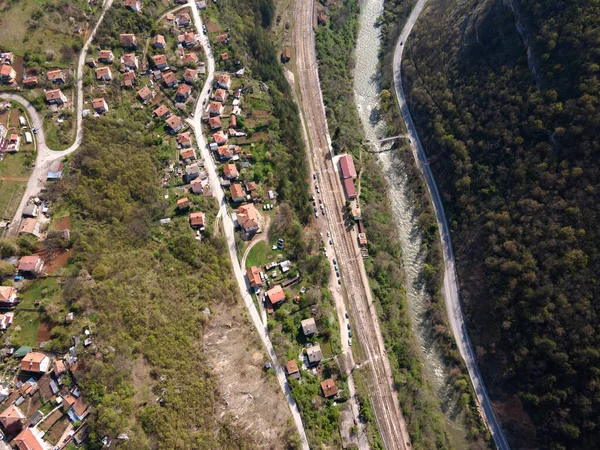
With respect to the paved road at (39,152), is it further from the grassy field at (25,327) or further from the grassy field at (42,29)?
the grassy field at (25,327)

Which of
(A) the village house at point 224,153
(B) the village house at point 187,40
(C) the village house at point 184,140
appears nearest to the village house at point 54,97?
(C) the village house at point 184,140

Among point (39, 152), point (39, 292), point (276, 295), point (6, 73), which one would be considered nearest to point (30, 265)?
point (39, 292)

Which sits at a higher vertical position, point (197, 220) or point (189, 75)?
point (189, 75)

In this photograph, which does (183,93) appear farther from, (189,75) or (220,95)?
(220,95)

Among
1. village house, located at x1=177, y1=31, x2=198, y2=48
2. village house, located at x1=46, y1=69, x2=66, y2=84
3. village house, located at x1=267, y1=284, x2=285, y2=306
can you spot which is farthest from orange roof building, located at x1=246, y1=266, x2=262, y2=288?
village house, located at x1=177, y1=31, x2=198, y2=48

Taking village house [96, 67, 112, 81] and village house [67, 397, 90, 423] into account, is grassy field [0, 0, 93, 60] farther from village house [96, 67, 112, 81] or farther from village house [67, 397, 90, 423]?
village house [67, 397, 90, 423]

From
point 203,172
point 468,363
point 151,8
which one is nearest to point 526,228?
point 468,363
